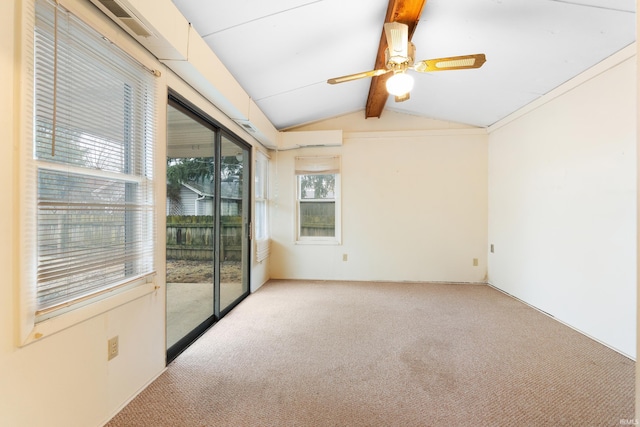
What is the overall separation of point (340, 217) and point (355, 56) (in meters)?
2.37

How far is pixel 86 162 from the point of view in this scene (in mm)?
1372

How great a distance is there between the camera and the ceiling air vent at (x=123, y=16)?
4.52ft

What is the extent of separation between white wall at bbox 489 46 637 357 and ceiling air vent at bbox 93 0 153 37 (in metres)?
3.50

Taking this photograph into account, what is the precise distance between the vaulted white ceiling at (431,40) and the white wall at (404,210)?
3.29 ft

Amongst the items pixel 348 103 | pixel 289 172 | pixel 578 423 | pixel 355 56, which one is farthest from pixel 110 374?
pixel 348 103

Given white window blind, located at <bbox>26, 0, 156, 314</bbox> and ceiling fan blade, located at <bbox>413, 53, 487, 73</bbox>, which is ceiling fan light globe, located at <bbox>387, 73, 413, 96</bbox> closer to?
ceiling fan blade, located at <bbox>413, 53, 487, 73</bbox>

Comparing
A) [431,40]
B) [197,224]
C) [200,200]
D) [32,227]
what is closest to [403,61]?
[431,40]

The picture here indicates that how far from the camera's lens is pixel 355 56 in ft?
9.37

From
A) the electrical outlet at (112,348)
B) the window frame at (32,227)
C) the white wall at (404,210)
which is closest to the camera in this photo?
the window frame at (32,227)

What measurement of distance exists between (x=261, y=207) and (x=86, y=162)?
298cm

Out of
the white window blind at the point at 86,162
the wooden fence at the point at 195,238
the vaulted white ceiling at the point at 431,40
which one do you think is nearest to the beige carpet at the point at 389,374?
the wooden fence at the point at 195,238

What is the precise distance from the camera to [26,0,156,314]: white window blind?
1183mm

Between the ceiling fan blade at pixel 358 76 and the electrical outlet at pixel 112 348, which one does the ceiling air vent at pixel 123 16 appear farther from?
the electrical outlet at pixel 112 348

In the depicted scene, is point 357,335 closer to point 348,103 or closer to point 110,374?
point 110,374
